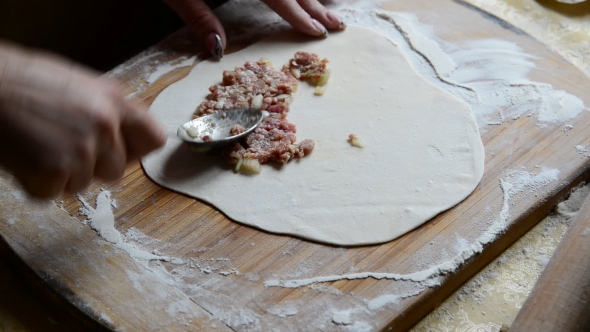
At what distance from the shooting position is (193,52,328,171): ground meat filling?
1.53m

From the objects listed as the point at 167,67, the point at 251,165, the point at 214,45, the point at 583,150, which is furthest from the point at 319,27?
the point at 583,150

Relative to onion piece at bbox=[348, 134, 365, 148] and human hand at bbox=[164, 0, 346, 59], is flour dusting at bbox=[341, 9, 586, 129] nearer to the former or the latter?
human hand at bbox=[164, 0, 346, 59]

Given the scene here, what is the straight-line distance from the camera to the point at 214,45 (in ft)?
6.11

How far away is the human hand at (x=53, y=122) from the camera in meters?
1.01

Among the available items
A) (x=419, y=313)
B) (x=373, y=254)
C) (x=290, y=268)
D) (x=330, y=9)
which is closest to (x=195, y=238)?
(x=290, y=268)

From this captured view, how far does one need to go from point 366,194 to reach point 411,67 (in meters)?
0.56

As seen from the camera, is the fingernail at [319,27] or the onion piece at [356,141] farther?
the fingernail at [319,27]

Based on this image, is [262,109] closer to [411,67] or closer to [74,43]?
[411,67]

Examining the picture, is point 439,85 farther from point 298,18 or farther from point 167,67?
point 167,67

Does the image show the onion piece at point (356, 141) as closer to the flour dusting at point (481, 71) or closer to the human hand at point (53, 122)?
the flour dusting at point (481, 71)

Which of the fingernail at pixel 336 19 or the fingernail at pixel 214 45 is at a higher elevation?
the fingernail at pixel 336 19

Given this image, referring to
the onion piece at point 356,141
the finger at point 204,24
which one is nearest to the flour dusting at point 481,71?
the onion piece at point 356,141

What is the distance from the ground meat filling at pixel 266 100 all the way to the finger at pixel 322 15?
192 mm

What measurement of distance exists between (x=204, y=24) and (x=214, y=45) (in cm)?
9
